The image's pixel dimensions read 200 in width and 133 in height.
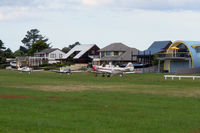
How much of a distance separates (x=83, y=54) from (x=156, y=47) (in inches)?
1153

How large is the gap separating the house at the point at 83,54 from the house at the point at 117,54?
881cm

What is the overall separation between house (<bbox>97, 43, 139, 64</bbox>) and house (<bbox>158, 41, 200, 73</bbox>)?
734 inches

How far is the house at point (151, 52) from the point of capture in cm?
9025

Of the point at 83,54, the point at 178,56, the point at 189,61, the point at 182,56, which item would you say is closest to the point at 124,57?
the point at 83,54

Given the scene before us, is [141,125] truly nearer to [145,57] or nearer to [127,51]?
[145,57]

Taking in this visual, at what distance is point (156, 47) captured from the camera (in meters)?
96.3

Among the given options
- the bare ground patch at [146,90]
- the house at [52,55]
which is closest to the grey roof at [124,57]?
the house at [52,55]

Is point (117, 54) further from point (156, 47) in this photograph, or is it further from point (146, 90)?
point (146, 90)

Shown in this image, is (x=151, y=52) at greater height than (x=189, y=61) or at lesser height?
greater

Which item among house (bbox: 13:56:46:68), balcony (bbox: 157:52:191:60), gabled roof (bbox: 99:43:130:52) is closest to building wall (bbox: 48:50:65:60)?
house (bbox: 13:56:46:68)

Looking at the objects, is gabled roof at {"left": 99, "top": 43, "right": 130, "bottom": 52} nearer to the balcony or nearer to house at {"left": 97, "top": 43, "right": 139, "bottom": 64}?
house at {"left": 97, "top": 43, "right": 139, "bottom": 64}

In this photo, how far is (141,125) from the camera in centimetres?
1288

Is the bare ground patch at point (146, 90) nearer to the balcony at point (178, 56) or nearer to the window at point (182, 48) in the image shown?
the balcony at point (178, 56)

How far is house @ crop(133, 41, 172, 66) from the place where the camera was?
9025 cm
